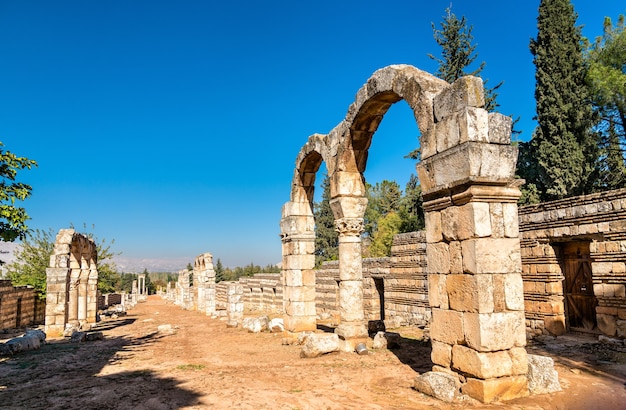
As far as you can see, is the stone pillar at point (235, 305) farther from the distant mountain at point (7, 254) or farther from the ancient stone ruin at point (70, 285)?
the distant mountain at point (7, 254)

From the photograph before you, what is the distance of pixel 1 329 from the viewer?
58.1 feet

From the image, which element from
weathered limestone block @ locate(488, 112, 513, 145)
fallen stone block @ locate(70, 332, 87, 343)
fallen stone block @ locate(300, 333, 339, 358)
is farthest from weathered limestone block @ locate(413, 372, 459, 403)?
fallen stone block @ locate(70, 332, 87, 343)

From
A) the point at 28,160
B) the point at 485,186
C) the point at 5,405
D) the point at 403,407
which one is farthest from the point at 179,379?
the point at 485,186

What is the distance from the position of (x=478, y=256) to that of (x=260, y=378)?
4195 mm

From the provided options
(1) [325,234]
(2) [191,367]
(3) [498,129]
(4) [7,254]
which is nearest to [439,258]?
(3) [498,129]

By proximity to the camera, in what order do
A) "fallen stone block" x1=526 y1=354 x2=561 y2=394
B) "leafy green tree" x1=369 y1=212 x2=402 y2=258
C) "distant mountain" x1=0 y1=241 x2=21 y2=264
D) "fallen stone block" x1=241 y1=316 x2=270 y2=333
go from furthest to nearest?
"distant mountain" x1=0 y1=241 x2=21 y2=264, "leafy green tree" x1=369 y1=212 x2=402 y2=258, "fallen stone block" x1=241 y1=316 x2=270 y2=333, "fallen stone block" x1=526 y1=354 x2=561 y2=394

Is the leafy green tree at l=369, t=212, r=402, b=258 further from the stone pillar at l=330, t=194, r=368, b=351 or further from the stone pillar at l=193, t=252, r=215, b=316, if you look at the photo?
the stone pillar at l=330, t=194, r=368, b=351

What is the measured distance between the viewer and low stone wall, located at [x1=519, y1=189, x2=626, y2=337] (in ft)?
Answer: 28.3

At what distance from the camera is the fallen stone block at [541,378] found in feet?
16.8

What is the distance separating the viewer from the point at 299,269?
1110 cm

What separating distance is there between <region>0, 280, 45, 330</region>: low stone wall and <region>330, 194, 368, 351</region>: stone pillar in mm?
16575

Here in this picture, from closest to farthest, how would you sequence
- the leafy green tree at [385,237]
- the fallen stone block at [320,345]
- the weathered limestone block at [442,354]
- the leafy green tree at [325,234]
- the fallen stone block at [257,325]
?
the weathered limestone block at [442,354] < the fallen stone block at [320,345] < the fallen stone block at [257,325] < the leafy green tree at [385,237] < the leafy green tree at [325,234]

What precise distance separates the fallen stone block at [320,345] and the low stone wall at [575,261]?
534cm

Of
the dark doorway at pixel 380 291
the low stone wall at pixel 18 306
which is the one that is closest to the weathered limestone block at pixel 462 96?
the dark doorway at pixel 380 291
